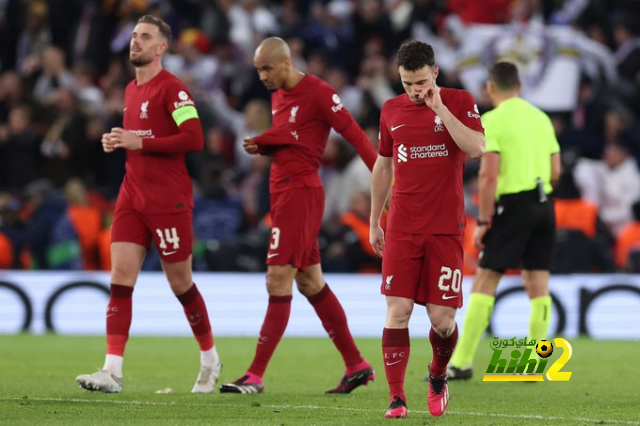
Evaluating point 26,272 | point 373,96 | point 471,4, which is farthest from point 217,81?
point 26,272

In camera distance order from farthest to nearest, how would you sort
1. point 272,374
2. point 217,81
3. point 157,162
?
point 217,81 < point 272,374 < point 157,162

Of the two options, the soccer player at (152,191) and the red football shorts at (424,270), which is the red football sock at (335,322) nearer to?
the soccer player at (152,191)

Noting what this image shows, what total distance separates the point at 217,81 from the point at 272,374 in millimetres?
9355

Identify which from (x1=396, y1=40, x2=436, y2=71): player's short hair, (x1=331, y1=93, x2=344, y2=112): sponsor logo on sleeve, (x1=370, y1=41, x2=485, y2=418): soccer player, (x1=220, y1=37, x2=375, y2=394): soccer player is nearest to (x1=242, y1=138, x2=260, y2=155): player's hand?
(x1=220, y1=37, x2=375, y2=394): soccer player

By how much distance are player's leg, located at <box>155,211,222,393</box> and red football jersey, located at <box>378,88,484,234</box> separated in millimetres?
2002

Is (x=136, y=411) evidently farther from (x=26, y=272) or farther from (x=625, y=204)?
(x=625, y=204)

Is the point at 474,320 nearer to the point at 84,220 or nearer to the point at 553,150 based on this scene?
the point at 553,150

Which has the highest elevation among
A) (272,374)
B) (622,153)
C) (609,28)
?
(609,28)

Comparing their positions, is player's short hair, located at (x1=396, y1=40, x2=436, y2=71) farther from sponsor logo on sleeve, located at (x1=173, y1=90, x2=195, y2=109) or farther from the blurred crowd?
the blurred crowd

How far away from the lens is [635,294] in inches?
609

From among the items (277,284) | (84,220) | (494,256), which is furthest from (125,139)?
(84,220)

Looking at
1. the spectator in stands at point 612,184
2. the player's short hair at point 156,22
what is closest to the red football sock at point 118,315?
the player's short hair at point 156,22

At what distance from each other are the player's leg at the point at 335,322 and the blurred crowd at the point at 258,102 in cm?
622

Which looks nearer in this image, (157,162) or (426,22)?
(157,162)
